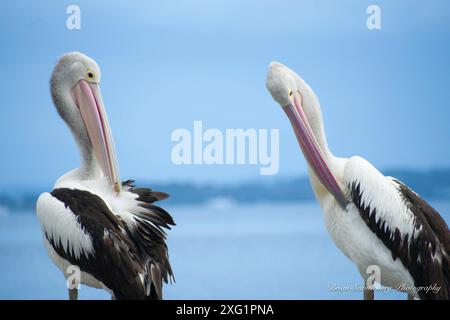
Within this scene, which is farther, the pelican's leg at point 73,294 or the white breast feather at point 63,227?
the pelican's leg at point 73,294

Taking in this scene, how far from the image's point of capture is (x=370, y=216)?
18.0ft

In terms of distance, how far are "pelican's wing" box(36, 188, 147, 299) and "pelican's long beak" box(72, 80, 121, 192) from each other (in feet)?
1.21

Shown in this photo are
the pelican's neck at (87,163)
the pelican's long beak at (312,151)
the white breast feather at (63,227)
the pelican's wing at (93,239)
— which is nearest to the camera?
the pelican's wing at (93,239)

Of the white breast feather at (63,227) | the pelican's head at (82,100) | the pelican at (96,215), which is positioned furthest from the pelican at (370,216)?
the white breast feather at (63,227)

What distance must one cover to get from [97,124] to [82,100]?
0.68 ft

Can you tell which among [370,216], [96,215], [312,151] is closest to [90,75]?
[96,215]

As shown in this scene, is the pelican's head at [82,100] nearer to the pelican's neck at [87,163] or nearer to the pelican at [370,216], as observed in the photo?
the pelican's neck at [87,163]

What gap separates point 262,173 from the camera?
244 inches

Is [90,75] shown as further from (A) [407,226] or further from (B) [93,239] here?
(A) [407,226]

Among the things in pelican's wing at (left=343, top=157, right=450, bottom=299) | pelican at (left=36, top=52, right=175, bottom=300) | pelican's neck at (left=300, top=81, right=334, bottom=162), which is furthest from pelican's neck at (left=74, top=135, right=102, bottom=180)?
pelican's wing at (left=343, top=157, right=450, bottom=299)

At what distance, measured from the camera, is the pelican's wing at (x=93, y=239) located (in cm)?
509
